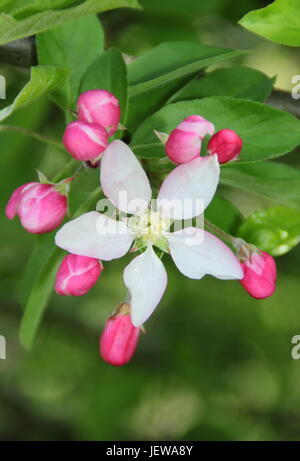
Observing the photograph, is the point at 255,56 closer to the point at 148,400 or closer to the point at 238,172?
the point at 148,400

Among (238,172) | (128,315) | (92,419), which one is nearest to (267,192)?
(238,172)

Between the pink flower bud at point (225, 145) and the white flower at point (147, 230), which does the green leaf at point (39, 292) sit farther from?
the pink flower bud at point (225, 145)

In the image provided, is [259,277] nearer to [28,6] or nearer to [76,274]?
[76,274]

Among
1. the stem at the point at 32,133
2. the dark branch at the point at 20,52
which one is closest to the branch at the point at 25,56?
the dark branch at the point at 20,52

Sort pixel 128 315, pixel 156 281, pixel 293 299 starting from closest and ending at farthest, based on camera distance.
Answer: pixel 156 281 < pixel 128 315 < pixel 293 299

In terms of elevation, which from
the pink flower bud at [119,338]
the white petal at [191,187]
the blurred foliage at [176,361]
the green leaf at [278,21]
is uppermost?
the green leaf at [278,21]

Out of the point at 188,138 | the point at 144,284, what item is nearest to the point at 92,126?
the point at 188,138

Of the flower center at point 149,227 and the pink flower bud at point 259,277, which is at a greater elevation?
the flower center at point 149,227
